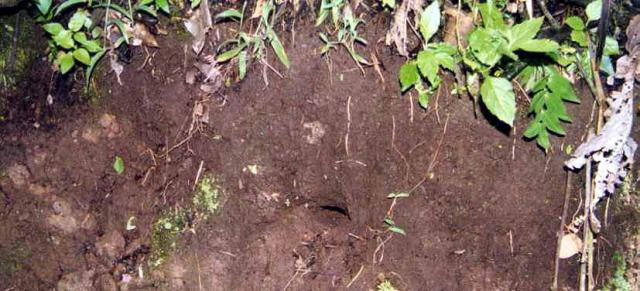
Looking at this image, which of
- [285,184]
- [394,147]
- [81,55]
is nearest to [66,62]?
[81,55]

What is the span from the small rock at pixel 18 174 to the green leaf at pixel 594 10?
226 cm

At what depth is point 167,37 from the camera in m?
2.55

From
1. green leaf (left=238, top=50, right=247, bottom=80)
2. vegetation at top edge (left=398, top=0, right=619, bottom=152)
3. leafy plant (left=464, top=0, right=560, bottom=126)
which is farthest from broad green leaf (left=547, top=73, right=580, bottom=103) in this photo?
green leaf (left=238, top=50, right=247, bottom=80)

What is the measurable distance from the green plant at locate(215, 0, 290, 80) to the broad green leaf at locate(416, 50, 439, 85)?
0.51 meters

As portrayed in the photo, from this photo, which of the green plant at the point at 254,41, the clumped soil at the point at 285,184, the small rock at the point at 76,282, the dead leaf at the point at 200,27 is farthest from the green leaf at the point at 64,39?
the small rock at the point at 76,282

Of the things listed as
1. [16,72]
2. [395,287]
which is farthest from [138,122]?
[395,287]

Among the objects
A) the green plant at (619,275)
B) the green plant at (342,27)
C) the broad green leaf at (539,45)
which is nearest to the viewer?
the broad green leaf at (539,45)

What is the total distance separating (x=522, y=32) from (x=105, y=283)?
1.89 meters

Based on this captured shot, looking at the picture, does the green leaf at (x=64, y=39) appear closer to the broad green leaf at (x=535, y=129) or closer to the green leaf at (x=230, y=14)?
the green leaf at (x=230, y=14)

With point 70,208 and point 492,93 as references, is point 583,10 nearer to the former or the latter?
point 492,93

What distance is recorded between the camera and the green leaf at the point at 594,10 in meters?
2.40

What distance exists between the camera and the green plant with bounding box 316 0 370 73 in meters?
2.47

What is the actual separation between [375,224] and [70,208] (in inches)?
48.0

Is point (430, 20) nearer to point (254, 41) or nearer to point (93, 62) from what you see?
point (254, 41)
